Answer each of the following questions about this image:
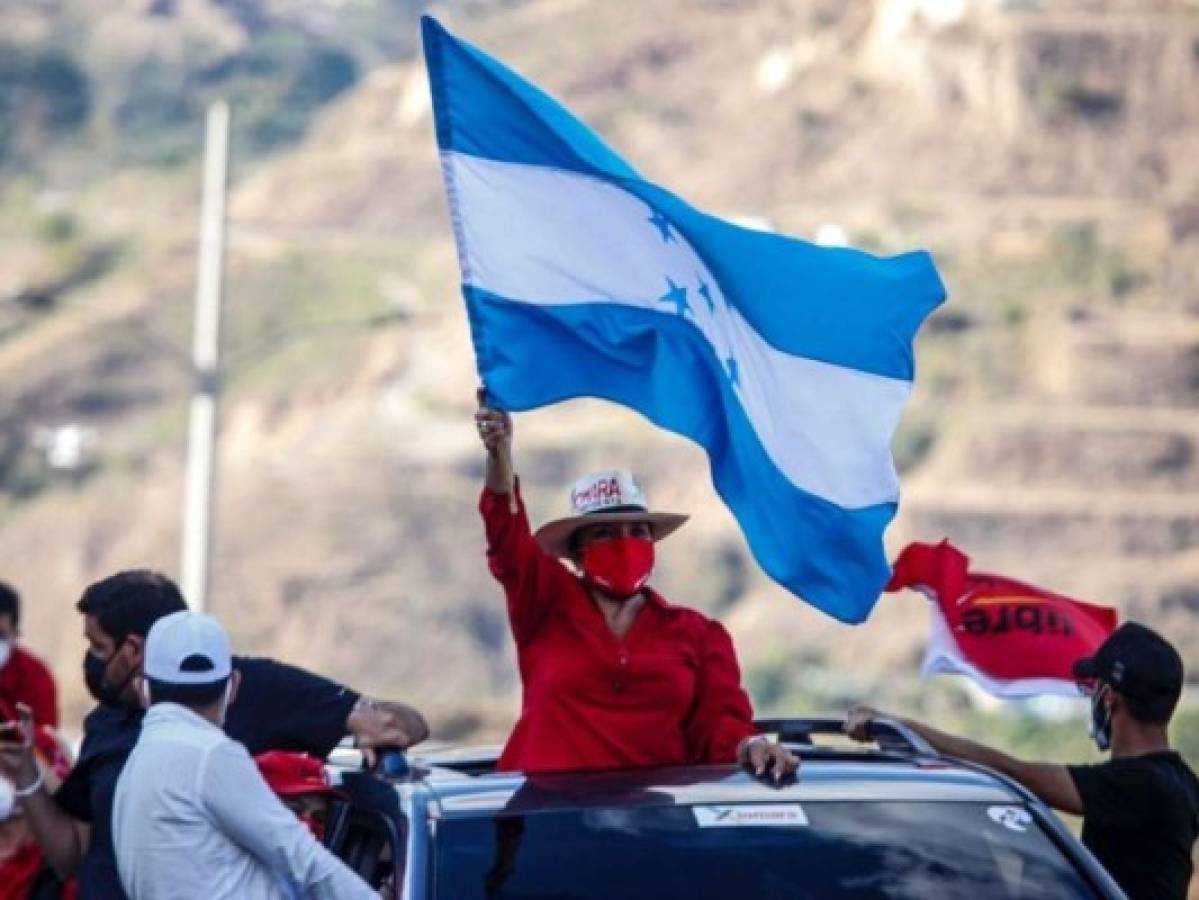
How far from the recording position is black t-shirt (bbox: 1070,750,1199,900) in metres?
6.89

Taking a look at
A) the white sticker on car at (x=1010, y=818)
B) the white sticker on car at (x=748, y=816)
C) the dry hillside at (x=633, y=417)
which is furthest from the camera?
the dry hillside at (x=633, y=417)

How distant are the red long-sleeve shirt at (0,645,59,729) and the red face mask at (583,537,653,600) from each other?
3850 mm

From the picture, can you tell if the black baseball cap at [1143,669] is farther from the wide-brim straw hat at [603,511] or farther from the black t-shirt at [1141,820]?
the wide-brim straw hat at [603,511]

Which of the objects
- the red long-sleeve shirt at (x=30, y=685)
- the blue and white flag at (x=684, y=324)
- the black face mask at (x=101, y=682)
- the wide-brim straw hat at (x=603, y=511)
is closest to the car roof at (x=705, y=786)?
the black face mask at (x=101, y=682)

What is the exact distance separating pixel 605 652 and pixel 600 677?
76 millimetres

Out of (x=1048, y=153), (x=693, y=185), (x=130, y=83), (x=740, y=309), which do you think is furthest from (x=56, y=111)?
(x=740, y=309)

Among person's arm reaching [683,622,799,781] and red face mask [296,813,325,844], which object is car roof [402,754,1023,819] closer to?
red face mask [296,813,325,844]

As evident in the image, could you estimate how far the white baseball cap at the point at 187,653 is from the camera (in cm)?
605

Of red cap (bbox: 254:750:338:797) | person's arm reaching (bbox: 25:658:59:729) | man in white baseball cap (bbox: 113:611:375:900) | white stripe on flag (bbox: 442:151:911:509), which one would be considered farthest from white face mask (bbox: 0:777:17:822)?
person's arm reaching (bbox: 25:658:59:729)

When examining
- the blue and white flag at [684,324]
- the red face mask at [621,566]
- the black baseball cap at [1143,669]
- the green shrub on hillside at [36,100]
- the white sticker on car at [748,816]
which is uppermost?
the green shrub on hillside at [36,100]

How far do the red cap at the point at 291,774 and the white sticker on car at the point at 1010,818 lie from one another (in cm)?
149

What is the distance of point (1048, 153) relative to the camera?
350 ft

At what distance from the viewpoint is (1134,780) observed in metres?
6.89

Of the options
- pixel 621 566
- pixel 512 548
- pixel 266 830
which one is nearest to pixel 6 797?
pixel 266 830
